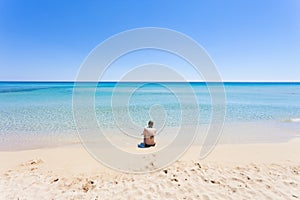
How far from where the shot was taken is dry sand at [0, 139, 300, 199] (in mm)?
3303

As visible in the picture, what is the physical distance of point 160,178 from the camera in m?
3.86

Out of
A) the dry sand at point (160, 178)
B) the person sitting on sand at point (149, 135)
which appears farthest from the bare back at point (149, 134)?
the dry sand at point (160, 178)

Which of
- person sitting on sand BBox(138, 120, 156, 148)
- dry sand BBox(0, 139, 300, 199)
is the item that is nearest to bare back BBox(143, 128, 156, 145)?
person sitting on sand BBox(138, 120, 156, 148)

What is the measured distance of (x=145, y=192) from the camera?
3.35 m

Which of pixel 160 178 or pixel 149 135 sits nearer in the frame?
pixel 160 178

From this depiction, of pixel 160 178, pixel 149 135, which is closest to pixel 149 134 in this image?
pixel 149 135

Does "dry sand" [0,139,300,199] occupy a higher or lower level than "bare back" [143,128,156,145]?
lower

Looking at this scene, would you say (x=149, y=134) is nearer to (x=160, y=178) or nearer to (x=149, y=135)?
(x=149, y=135)

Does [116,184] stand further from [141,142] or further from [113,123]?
[113,123]

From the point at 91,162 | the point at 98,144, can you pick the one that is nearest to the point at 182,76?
the point at 98,144

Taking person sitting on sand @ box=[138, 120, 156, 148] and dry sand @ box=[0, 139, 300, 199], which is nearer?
dry sand @ box=[0, 139, 300, 199]

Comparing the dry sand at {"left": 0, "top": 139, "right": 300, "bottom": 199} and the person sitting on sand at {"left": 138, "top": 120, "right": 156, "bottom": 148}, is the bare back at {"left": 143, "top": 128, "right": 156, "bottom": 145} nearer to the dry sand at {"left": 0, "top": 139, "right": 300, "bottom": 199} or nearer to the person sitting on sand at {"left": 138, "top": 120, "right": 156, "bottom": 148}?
the person sitting on sand at {"left": 138, "top": 120, "right": 156, "bottom": 148}

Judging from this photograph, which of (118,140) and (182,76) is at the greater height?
(182,76)

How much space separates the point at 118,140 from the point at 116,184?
3723 millimetres
